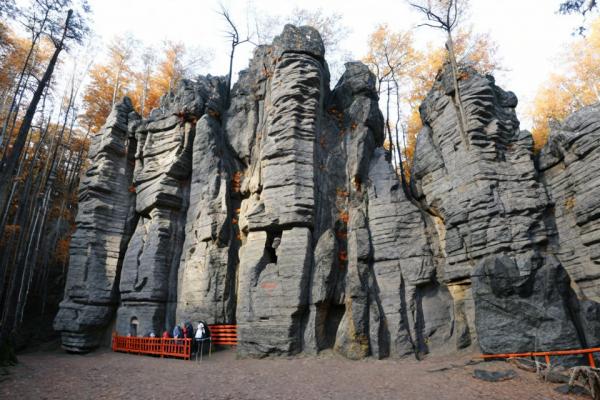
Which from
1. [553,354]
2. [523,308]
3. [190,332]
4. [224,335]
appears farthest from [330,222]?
[553,354]

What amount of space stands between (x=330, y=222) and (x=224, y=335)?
6.22 m

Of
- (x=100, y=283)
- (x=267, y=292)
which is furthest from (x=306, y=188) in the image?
(x=100, y=283)

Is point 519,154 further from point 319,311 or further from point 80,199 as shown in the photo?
point 80,199

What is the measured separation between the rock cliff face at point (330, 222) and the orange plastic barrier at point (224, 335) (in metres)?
0.30

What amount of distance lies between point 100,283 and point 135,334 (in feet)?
10.7

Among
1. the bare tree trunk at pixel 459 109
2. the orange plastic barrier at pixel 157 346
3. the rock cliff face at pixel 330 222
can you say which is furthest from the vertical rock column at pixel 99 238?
the bare tree trunk at pixel 459 109

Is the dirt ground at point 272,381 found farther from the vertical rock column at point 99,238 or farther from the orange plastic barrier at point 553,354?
the vertical rock column at point 99,238

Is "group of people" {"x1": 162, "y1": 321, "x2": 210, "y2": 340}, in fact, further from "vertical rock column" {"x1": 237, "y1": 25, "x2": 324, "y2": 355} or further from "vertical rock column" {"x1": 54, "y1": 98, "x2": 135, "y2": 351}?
"vertical rock column" {"x1": 54, "y1": 98, "x2": 135, "y2": 351}

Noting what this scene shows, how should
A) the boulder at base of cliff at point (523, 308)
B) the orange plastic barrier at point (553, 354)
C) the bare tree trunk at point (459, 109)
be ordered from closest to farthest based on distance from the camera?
the orange plastic barrier at point (553, 354)
the boulder at base of cliff at point (523, 308)
the bare tree trunk at point (459, 109)

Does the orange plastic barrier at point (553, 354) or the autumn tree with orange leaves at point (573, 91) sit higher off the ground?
the autumn tree with orange leaves at point (573, 91)

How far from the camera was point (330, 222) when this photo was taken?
14.0 m

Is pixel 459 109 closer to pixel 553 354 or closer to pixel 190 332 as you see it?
pixel 553 354

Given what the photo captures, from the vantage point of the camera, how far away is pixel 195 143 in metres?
17.5

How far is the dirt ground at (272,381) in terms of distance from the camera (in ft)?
23.2
